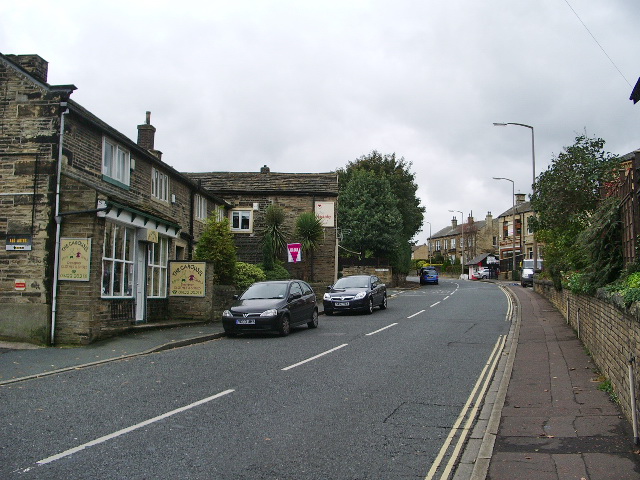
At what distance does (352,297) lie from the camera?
75.8 feet

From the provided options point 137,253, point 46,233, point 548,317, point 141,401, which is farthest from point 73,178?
point 548,317

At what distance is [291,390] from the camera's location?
8.62 m

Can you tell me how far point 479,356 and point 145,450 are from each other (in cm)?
833

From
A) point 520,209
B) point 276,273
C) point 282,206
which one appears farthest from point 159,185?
point 520,209

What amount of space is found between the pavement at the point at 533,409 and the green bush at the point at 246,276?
836cm

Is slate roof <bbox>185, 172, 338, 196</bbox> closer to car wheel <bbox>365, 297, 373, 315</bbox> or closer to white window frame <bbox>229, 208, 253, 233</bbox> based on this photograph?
white window frame <bbox>229, 208, 253, 233</bbox>

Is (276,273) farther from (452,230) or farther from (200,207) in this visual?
(452,230)

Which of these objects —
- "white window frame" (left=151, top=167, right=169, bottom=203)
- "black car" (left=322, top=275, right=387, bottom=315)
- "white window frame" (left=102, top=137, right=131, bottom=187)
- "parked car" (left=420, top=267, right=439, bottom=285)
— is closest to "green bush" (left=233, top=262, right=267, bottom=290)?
"black car" (left=322, top=275, right=387, bottom=315)

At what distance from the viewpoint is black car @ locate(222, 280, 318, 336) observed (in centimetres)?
1550

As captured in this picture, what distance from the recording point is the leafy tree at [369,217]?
46.4 m

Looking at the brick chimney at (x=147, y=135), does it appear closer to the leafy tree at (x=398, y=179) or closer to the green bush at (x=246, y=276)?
the green bush at (x=246, y=276)

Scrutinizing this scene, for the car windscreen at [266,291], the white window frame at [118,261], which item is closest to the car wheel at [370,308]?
the car windscreen at [266,291]

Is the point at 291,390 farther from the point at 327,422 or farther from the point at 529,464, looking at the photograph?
the point at 529,464

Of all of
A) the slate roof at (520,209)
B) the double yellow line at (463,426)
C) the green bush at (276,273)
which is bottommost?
the double yellow line at (463,426)
